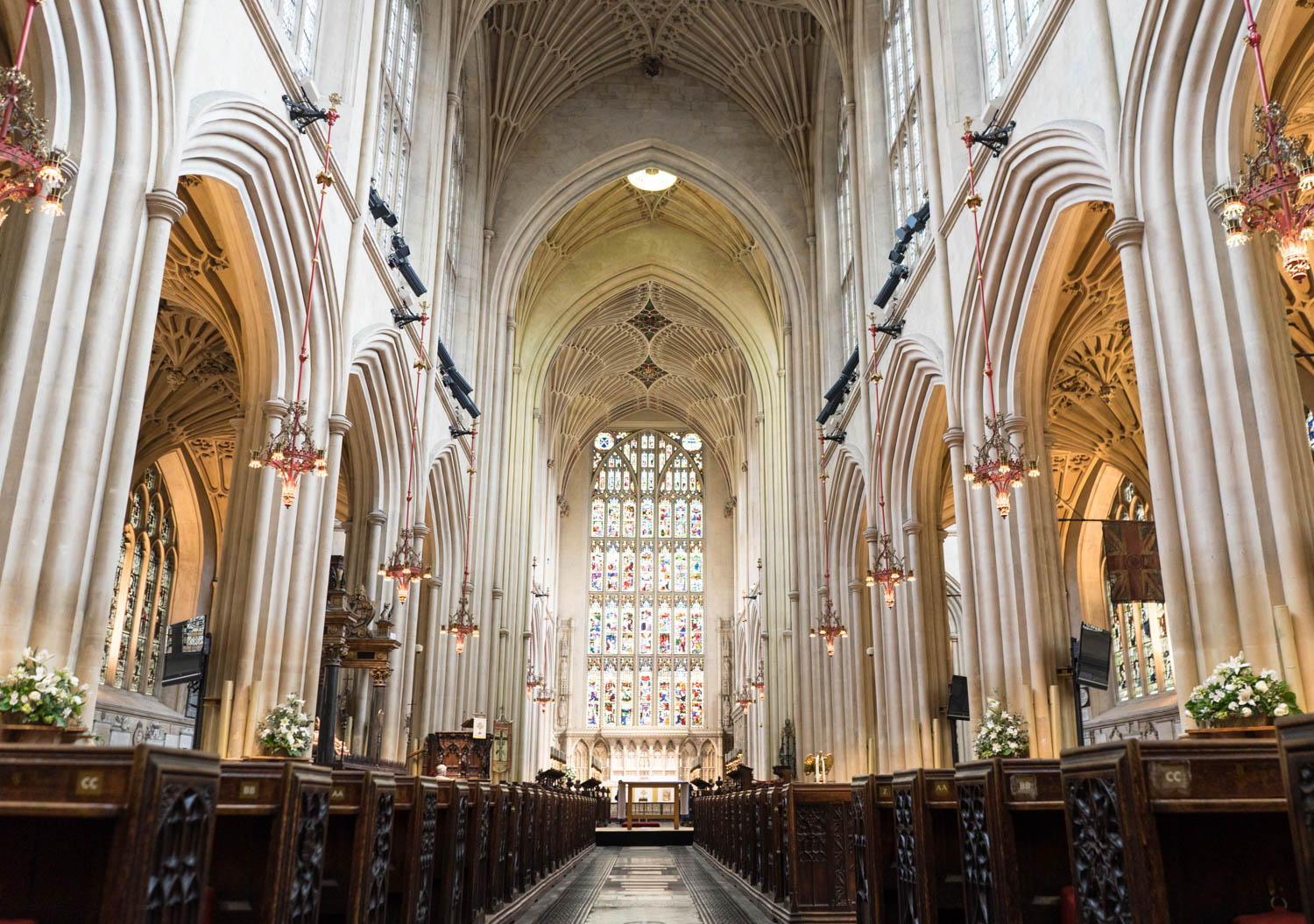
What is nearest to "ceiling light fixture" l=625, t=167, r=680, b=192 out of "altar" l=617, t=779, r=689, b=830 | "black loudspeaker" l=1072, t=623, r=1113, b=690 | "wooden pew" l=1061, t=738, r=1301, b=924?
"altar" l=617, t=779, r=689, b=830

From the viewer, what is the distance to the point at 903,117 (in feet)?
56.7

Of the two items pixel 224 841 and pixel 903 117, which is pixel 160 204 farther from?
pixel 903 117

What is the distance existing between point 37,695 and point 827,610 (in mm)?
15065

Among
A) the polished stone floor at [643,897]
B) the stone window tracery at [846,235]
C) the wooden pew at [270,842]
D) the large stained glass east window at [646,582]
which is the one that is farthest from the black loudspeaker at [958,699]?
the large stained glass east window at [646,582]

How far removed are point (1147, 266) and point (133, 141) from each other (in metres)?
8.01

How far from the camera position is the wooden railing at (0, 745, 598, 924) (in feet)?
10.9

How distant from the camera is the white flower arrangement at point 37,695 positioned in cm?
617

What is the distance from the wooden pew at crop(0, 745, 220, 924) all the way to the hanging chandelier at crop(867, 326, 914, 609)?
484 inches

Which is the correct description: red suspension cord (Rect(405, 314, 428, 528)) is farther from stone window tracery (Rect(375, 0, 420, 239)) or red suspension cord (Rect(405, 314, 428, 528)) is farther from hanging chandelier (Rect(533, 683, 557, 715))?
hanging chandelier (Rect(533, 683, 557, 715))

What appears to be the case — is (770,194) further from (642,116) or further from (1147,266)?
(1147,266)

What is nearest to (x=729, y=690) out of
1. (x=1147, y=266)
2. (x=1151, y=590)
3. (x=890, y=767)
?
(x=890, y=767)

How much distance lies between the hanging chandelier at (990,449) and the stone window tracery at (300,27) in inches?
312

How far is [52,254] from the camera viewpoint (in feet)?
24.3

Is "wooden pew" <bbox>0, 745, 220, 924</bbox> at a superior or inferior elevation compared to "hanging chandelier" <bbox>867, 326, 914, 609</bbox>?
inferior
